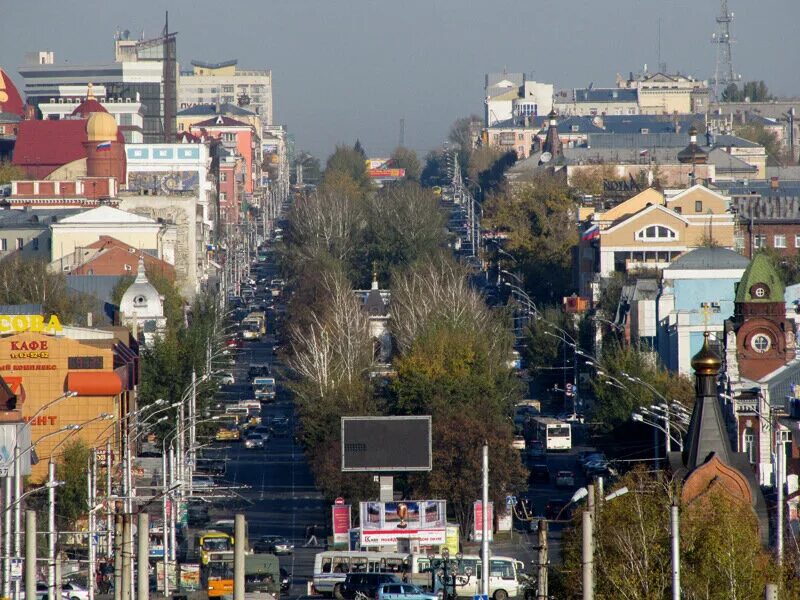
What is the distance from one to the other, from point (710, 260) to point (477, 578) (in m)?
50.9

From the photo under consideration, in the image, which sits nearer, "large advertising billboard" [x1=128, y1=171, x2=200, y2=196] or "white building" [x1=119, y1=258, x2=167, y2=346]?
"white building" [x1=119, y1=258, x2=167, y2=346]

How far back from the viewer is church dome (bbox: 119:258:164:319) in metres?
111

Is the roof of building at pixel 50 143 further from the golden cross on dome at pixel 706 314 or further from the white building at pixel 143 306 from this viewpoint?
the golden cross on dome at pixel 706 314

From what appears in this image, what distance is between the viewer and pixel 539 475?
84.0 m

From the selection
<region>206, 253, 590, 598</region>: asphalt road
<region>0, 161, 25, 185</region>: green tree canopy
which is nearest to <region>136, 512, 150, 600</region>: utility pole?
<region>206, 253, 590, 598</region>: asphalt road

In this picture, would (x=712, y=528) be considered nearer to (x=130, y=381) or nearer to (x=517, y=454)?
(x=517, y=454)

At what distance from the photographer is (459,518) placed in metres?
73.9

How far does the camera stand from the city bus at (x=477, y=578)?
57688mm

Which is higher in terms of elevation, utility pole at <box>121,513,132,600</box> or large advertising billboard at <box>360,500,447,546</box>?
utility pole at <box>121,513,132,600</box>

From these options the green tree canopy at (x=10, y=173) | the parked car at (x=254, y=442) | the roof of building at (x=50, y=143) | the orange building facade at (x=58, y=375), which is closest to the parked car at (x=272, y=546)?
the orange building facade at (x=58, y=375)

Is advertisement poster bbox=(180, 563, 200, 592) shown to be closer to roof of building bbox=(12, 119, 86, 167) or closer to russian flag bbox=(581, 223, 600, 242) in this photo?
russian flag bbox=(581, 223, 600, 242)

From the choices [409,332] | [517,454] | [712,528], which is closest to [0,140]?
[409,332]

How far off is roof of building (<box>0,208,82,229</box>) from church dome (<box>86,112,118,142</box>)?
9466mm

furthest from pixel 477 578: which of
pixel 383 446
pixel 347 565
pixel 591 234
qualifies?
pixel 591 234
